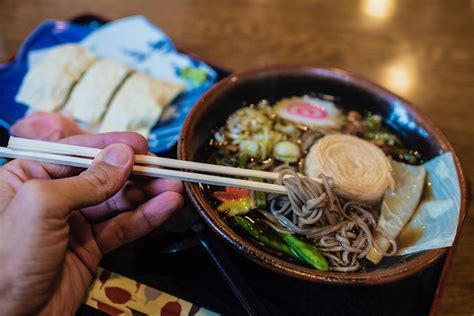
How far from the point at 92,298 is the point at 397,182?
4.21ft

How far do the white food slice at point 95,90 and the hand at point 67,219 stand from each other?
0.69 metres

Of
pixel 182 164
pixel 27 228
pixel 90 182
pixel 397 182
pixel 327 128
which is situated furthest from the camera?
pixel 327 128

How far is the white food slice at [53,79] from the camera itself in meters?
2.29

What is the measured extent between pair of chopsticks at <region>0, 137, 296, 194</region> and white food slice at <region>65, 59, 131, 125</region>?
0.82m

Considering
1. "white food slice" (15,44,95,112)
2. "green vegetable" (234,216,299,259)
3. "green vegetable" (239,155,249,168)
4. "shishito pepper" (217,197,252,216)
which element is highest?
"green vegetable" (239,155,249,168)

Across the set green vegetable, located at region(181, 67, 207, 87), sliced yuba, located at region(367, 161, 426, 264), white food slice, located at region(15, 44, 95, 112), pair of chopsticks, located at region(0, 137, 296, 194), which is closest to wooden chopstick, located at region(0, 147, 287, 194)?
pair of chopsticks, located at region(0, 137, 296, 194)

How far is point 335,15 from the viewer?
124 inches

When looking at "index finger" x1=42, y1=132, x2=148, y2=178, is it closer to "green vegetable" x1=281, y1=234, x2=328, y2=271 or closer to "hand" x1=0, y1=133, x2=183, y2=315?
"hand" x1=0, y1=133, x2=183, y2=315

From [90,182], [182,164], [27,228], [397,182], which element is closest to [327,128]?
[397,182]

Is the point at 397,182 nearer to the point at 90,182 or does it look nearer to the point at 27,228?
the point at 90,182

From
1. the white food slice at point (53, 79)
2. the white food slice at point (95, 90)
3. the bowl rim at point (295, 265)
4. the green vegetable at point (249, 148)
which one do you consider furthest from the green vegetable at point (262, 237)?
the white food slice at point (53, 79)

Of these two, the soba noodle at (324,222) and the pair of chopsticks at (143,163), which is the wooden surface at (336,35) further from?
the pair of chopsticks at (143,163)

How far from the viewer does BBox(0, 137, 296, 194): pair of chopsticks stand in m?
1.39

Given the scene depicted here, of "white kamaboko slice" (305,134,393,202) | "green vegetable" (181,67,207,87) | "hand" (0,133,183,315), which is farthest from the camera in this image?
"green vegetable" (181,67,207,87)
